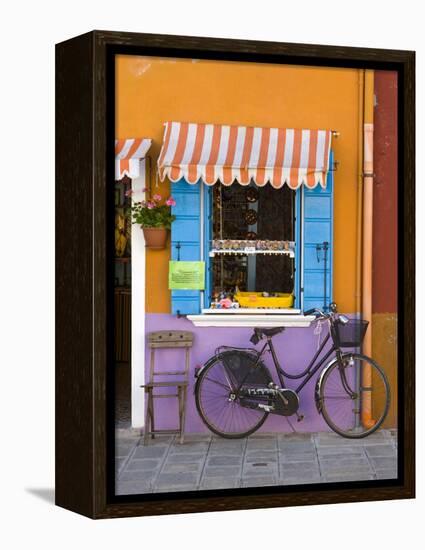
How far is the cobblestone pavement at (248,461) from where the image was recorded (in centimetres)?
801

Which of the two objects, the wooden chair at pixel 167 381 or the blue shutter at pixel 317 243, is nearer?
the wooden chair at pixel 167 381

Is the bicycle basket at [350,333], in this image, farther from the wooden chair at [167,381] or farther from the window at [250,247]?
the wooden chair at [167,381]

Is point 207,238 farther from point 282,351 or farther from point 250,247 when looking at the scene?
point 282,351

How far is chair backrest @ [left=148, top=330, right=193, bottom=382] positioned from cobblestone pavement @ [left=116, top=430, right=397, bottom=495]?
23.0 inches

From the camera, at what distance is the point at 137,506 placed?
742 cm

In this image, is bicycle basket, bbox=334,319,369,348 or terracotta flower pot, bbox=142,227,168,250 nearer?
terracotta flower pot, bbox=142,227,168,250

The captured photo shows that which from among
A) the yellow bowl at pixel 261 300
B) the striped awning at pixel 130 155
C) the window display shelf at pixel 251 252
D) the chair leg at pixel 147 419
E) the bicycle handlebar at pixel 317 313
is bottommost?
the chair leg at pixel 147 419

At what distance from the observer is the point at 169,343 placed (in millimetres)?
8914

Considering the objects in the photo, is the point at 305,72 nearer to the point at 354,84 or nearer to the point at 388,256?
the point at 354,84

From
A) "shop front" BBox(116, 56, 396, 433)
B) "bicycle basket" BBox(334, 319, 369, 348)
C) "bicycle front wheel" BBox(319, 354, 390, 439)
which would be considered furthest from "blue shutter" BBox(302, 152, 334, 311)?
"bicycle front wheel" BBox(319, 354, 390, 439)

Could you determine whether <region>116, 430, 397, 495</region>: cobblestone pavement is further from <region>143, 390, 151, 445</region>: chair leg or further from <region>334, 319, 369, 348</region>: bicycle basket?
<region>334, 319, 369, 348</region>: bicycle basket

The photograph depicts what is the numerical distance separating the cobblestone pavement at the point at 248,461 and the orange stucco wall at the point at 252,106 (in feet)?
4.07

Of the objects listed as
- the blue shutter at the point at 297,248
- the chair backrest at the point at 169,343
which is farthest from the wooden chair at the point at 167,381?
→ the blue shutter at the point at 297,248

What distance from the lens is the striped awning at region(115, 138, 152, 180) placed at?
871 centimetres
